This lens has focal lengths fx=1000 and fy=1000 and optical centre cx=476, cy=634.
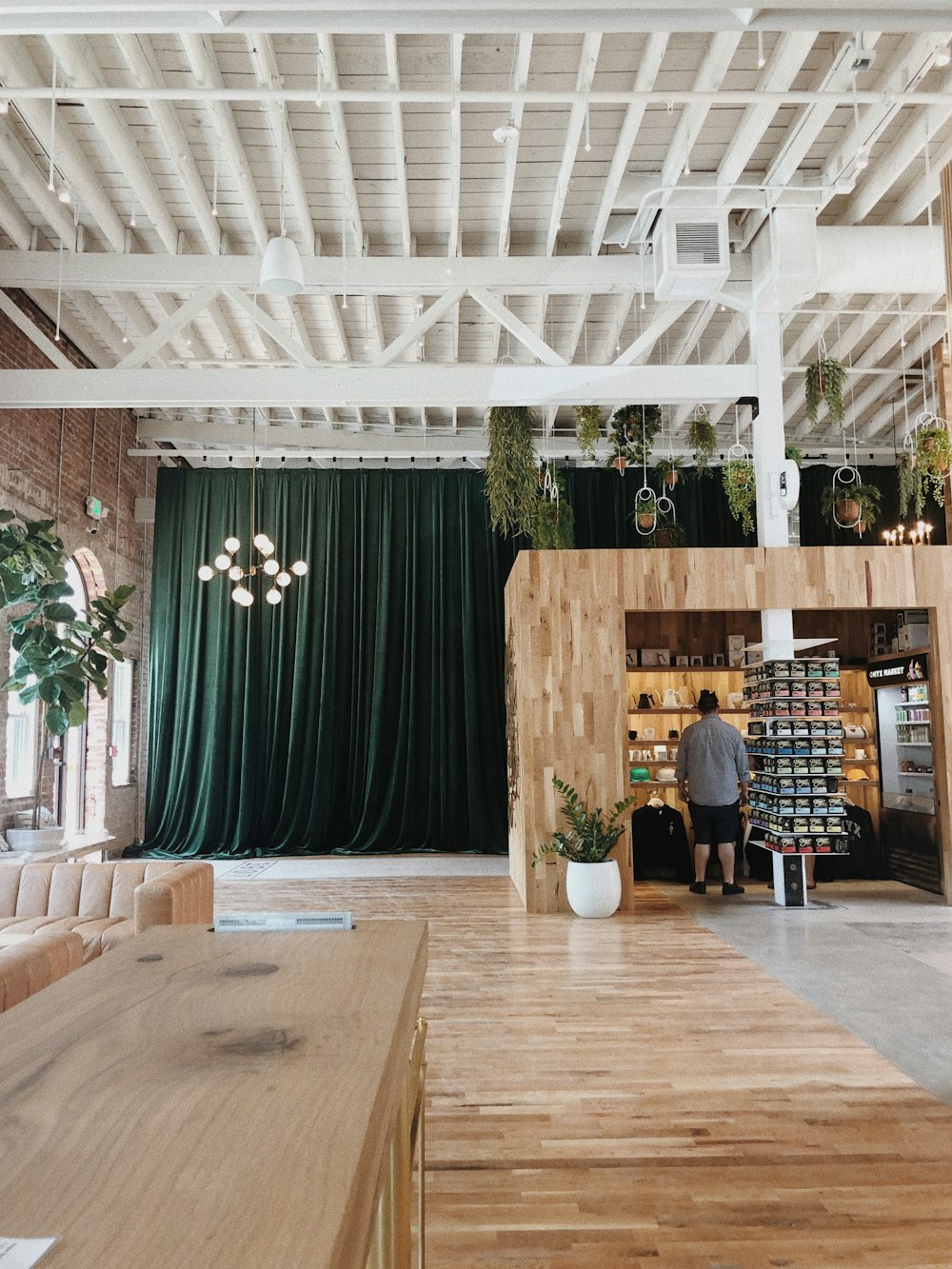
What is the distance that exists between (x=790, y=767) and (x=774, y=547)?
1662 mm

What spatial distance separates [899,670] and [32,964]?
7.17 meters

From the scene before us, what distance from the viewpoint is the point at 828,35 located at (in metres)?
5.49

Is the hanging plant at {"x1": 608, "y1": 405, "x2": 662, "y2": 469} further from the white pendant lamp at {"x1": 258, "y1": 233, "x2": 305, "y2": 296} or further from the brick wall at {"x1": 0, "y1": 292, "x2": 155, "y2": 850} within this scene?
the brick wall at {"x1": 0, "y1": 292, "x2": 155, "y2": 850}

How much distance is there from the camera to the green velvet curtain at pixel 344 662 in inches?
470

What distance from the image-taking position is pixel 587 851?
6.94m

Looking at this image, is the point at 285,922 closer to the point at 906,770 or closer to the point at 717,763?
the point at 717,763

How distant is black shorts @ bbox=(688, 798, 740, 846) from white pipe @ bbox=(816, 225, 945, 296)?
156 inches

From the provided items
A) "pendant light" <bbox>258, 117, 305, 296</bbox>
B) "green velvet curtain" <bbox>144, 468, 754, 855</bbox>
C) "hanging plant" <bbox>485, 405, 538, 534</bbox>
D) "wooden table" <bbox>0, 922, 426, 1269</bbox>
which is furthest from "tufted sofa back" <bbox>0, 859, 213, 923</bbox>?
"green velvet curtain" <bbox>144, 468, 754, 855</bbox>

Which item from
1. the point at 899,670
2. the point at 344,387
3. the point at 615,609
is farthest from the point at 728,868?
the point at 344,387

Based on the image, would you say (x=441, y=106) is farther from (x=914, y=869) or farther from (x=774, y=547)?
(x=914, y=869)

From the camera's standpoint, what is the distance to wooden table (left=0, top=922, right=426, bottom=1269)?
26.8 inches

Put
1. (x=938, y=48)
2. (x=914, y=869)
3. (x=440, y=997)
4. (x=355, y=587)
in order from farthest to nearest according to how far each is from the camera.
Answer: (x=355, y=587), (x=914, y=869), (x=938, y=48), (x=440, y=997)


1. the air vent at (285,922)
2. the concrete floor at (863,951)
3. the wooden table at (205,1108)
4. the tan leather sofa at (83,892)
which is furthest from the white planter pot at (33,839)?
the wooden table at (205,1108)

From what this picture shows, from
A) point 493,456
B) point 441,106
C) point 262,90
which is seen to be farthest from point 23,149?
point 493,456
